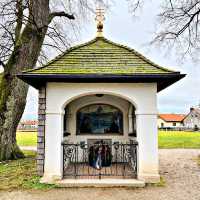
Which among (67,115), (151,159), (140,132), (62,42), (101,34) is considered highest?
(62,42)

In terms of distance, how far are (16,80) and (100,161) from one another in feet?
19.6

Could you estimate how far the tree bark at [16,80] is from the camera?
38.5 feet

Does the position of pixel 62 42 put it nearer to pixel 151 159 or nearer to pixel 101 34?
pixel 101 34

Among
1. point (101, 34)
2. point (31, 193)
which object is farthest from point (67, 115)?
point (31, 193)

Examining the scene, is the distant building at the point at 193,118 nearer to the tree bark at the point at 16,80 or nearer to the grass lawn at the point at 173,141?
the grass lawn at the point at 173,141

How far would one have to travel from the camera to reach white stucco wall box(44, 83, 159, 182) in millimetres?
7680

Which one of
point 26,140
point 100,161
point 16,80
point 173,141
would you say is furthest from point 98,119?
point 26,140

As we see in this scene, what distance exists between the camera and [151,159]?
303 inches

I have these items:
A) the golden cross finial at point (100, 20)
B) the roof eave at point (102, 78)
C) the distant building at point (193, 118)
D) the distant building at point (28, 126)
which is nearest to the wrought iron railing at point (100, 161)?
the roof eave at point (102, 78)

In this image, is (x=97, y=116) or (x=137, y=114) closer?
(x=137, y=114)

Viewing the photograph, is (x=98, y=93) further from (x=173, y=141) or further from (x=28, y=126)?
(x=28, y=126)

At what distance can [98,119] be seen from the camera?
33.7ft

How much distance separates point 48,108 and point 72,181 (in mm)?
2171

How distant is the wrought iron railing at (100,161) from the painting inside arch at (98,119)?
874 millimetres
